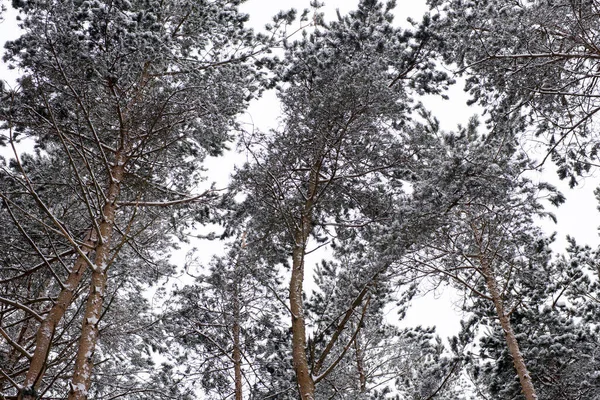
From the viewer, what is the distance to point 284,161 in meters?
7.47

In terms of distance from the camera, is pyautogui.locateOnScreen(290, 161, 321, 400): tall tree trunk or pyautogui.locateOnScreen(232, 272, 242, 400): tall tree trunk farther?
pyautogui.locateOnScreen(232, 272, 242, 400): tall tree trunk

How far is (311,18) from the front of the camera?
812cm

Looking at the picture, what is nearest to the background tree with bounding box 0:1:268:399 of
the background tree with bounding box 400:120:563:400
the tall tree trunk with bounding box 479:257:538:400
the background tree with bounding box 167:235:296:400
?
the background tree with bounding box 167:235:296:400

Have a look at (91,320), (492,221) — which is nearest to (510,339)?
(492,221)

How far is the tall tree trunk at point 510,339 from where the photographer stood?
8.83 m

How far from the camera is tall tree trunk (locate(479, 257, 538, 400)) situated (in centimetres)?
883

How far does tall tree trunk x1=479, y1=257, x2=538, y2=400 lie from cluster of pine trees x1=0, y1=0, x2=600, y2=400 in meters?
0.06

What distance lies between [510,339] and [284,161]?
19.6 ft

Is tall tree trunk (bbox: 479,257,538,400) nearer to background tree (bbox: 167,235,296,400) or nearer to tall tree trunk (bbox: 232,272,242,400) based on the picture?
background tree (bbox: 167,235,296,400)

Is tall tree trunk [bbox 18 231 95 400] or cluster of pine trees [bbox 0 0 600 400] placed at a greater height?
cluster of pine trees [bbox 0 0 600 400]

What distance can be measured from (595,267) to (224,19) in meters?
11.9

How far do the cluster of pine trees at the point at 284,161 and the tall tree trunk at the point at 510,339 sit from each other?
0.20ft

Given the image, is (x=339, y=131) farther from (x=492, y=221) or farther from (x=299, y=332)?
(x=492, y=221)

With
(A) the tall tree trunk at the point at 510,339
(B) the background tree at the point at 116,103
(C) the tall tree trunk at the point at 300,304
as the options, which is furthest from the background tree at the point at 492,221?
(B) the background tree at the point at 116,103
